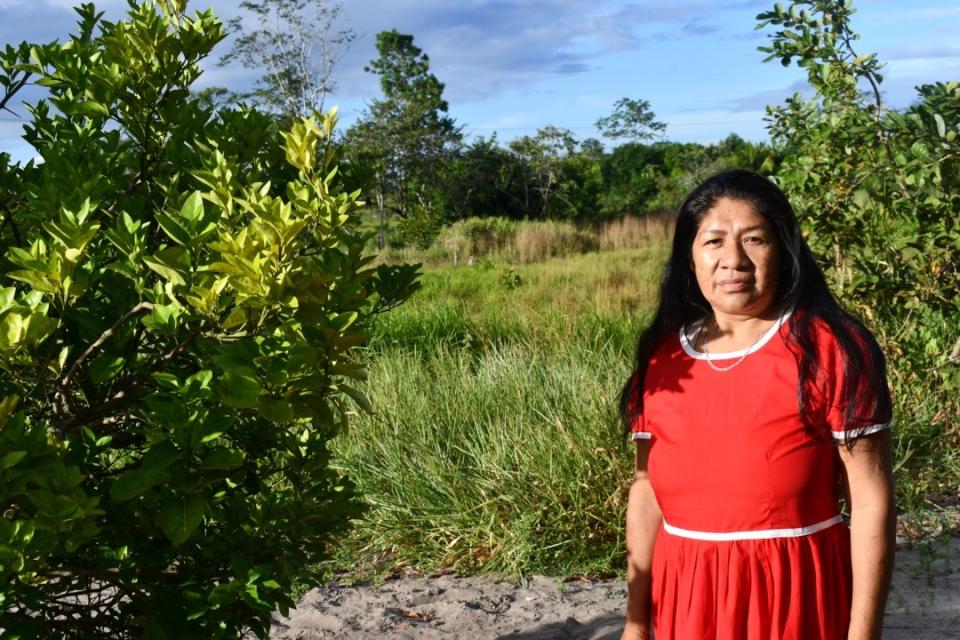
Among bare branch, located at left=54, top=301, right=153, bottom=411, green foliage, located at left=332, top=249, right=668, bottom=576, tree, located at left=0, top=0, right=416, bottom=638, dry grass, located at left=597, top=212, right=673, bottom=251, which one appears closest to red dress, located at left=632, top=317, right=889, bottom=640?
tree, located at left=0, top=0, right=416, bottom=638

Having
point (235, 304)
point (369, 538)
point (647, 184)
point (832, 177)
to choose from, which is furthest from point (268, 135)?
point (647, 184)

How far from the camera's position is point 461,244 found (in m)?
25.0

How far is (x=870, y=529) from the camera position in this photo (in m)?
2.12

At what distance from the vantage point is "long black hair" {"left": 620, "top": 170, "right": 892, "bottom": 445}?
6.89 ft

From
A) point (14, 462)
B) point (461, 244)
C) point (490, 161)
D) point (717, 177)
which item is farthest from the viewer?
point (490, 161)

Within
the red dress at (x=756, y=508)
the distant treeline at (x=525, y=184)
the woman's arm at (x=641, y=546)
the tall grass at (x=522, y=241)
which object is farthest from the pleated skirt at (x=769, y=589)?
the distant treeline at (x=525, y=184)

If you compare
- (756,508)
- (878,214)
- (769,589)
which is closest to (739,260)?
(756,508)

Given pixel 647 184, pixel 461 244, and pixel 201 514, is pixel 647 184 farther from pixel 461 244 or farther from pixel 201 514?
pixel 201 514

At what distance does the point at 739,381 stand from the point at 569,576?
257 centimetres

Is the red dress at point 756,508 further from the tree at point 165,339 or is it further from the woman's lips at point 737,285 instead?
the tree at point 165,339

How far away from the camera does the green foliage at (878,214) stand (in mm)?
5535

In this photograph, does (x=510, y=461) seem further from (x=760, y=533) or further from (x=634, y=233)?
(x=634, y=233)

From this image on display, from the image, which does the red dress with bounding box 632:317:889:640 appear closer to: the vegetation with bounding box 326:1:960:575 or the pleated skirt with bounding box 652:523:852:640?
the pleated skirt with bounding box 652:523:852:640

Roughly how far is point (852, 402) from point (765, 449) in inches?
7.9
